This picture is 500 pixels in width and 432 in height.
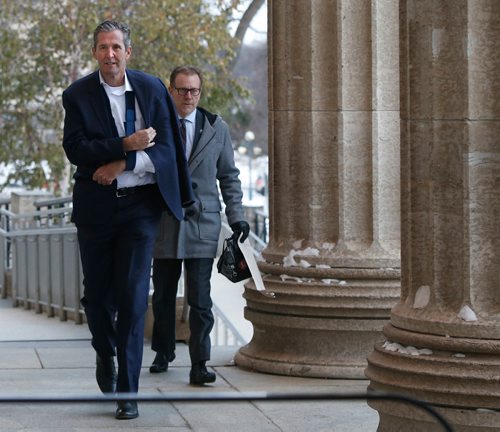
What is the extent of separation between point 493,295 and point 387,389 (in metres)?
0.61

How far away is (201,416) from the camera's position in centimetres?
732

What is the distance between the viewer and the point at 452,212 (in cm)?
571

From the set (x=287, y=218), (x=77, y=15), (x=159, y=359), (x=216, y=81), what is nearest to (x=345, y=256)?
(x=287, y=218)

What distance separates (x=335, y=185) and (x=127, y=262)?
2.05 meters

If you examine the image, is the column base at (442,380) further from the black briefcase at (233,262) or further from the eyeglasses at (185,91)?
the eyeglasses at (185,91)

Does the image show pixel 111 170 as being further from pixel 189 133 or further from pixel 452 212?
pixel 452 212

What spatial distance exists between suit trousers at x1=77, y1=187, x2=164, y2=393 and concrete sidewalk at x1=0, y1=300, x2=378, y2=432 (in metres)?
0.31

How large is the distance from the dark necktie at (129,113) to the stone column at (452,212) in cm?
183

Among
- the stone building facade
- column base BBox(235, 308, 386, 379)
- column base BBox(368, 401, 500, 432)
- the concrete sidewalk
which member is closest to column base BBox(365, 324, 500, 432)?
column base BBox(368, 401, 500, 432)

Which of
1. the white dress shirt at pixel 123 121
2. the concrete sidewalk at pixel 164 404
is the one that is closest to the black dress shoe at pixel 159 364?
the concrete sidewalk at pixel 164 404

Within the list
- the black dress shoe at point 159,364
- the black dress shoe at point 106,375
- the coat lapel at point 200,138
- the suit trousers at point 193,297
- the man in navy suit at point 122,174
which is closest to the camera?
the man in navy suit at point 122,174

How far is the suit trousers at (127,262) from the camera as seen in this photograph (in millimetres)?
7211

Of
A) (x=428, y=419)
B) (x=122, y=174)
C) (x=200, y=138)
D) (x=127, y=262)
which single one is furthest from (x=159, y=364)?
(x=428, y=419)

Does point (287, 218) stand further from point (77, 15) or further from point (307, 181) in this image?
point (77, 15)
